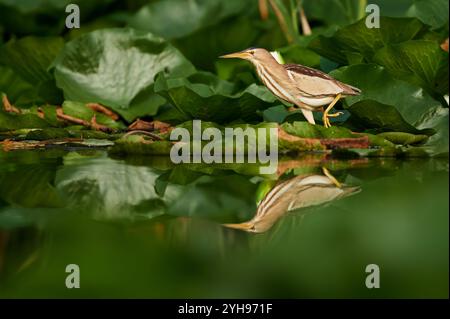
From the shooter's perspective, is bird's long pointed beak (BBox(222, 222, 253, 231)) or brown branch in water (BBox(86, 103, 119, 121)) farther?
brown branch in water (BBox(86, 103, 119, 121))

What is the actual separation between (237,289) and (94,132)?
1581mm

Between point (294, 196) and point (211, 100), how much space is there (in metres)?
0.82

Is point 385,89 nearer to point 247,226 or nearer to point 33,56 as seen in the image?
point 247,226

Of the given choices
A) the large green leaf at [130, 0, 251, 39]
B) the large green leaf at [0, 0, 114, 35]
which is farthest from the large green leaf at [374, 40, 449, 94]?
the large green leaf at [0, 0, 114, 35]

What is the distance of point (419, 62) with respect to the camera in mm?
2887

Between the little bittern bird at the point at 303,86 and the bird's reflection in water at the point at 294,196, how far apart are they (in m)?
0.37

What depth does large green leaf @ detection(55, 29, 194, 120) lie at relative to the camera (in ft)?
11.0

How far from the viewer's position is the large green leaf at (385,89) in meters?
2.81

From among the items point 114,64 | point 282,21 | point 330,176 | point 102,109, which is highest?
point 282,21

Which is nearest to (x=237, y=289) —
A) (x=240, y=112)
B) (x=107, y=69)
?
(x=240, y=112)

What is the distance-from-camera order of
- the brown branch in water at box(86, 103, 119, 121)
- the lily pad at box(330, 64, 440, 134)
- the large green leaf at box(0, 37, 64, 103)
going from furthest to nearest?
the large green leaf at box(0, 37, 64, 103), the brown branch in water at box(86, 103, 119, 121), the lily pad at box(330, 64, 440, 134)

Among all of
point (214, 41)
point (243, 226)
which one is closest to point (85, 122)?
point (214, 41)

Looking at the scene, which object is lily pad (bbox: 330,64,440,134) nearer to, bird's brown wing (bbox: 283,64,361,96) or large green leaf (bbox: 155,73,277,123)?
bird's brown wing (bbox: 283,64,361,96)

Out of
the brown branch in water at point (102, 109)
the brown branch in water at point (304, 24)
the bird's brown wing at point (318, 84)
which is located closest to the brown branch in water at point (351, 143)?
the bird's brown wing at point (318, 84)
